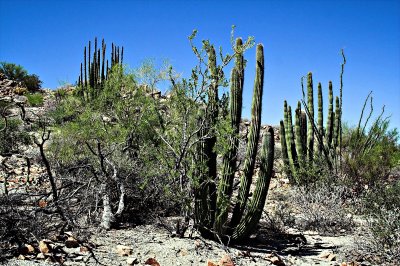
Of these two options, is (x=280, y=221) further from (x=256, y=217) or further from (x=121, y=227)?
(x=121, y=227)

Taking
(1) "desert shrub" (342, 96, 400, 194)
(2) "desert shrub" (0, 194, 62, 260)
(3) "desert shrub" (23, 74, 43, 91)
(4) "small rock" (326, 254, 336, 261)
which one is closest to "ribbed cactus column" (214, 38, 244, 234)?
(4) "small rock" (326, 254, 336, 261)

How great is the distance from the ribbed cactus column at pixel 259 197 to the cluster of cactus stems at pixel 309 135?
4957mm

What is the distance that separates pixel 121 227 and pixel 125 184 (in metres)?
1.00

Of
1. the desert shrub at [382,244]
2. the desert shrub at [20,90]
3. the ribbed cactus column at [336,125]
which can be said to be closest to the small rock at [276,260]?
the desert shrub at [382,244]

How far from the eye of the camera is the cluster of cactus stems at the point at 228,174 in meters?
6.33

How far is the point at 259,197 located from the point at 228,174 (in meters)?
0.70

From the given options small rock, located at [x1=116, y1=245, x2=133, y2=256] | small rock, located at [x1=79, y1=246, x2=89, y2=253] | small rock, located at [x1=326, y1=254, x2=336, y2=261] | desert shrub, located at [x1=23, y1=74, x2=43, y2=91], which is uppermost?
desert shrub, located at [x1=23, y1=74, x2=43, y2=91]

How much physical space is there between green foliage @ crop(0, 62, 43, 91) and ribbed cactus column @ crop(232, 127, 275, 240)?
25800mm

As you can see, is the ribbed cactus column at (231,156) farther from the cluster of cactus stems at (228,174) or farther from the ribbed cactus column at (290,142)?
the ribbed cactus column at (290,142)

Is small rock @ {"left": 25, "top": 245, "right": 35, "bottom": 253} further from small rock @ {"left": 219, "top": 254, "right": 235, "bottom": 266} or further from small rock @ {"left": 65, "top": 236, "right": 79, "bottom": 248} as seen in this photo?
small rock @ {"left": 219, "top": 254, "right": 235, "bottom": 266}

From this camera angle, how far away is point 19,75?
29750mm

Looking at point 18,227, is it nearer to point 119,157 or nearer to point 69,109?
point 119,157

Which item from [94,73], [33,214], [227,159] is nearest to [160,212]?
[227,159]

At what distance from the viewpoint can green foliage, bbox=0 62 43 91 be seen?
2927cm
